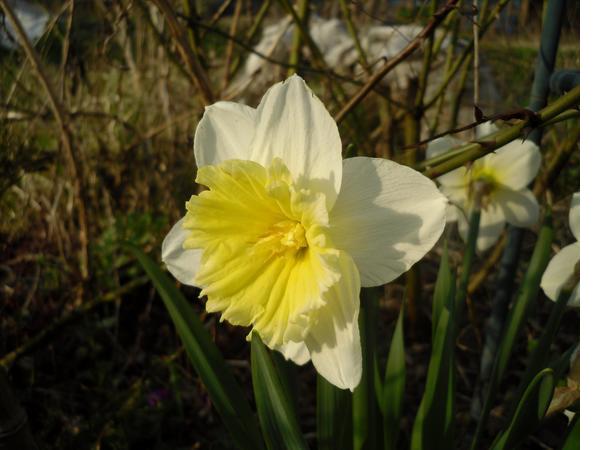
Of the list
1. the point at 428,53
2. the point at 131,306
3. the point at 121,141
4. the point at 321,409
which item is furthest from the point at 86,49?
the point at 321,409

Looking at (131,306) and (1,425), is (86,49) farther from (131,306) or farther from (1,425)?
(1,425)

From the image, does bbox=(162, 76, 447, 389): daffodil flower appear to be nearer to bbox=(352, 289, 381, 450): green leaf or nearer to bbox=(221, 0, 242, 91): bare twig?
bbox=(352, 289, 381, 450): green leaf

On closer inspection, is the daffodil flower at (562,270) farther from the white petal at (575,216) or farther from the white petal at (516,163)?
the white petal at (516,163)

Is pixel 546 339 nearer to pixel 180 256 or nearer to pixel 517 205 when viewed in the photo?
pixel 517 205

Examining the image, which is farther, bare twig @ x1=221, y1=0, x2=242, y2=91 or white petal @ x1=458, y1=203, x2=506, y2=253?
bare twig @ x1=221, y1=0, x2=242, y2=91

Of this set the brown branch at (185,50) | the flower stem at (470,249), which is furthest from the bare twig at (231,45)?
the flower stem at (470,249)

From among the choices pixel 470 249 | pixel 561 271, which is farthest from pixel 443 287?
pixel 561 271

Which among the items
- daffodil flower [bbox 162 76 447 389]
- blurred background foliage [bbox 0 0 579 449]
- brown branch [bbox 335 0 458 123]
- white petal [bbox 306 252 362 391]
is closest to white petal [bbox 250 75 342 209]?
daffodil flower [bbox 162 76 447 389]

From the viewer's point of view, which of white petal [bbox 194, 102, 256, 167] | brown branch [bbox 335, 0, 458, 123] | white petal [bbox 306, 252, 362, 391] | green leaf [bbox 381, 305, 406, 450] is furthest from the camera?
green leaf [bbox 381, 305, 406, 450]
